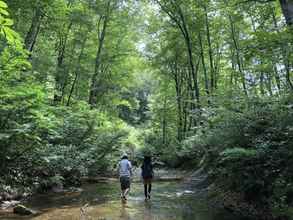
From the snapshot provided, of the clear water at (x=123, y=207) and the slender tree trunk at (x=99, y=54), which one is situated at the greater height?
the slender tree trunk at (x=99, y=54)

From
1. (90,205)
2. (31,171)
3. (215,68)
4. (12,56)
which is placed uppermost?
(215,68)

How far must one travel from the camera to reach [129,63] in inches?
1181

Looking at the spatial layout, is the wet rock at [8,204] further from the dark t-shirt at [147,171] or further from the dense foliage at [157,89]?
the dark t-shirt at [147,171]

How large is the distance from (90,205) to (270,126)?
622 cm

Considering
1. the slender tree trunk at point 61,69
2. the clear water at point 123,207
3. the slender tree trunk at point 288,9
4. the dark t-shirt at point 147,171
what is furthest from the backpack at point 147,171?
the slender tree trunk at point 61,69

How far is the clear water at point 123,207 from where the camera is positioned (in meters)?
8.74

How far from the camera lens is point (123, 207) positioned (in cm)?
1015

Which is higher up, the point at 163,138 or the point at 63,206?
the point at 163,138

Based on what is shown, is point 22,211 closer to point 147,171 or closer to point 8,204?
point 8,204

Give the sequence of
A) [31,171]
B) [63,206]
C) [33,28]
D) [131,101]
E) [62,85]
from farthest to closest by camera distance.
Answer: [131,101] < [62,85] < [33,28] < [31,171] < [63,206]

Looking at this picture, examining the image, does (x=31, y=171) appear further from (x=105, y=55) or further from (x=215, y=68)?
(x=215, y=68)

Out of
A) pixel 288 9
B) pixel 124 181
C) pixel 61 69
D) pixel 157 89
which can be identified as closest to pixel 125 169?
pixel 124 181

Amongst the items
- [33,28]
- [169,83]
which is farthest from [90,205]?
[169,83]

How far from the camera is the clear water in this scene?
28.7 ft
